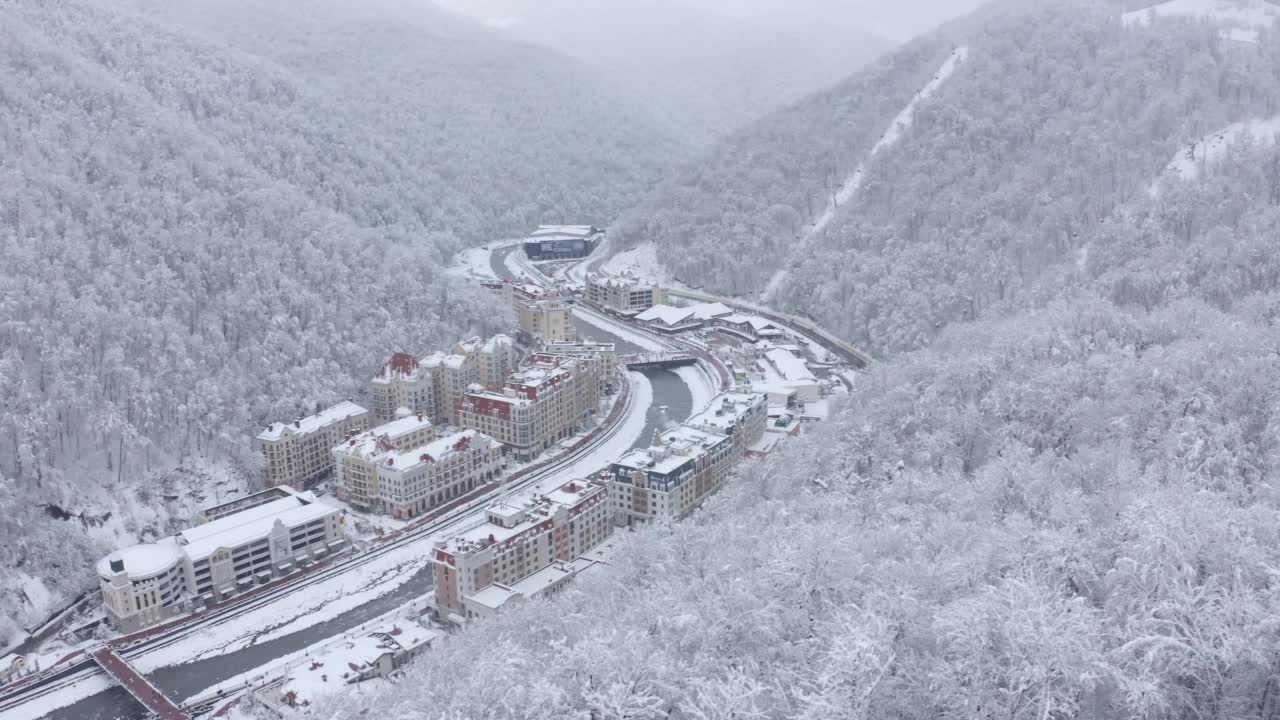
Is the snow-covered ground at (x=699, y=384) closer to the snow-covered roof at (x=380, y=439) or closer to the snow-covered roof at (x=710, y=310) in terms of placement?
the snow-covered roof at (x=710, y=310)

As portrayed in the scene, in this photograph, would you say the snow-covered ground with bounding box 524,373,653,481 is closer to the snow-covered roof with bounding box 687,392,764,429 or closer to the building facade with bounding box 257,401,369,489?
the snow-covered roof with bounding box 687,392,764,429

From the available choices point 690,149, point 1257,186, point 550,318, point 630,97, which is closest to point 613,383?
point 550,318

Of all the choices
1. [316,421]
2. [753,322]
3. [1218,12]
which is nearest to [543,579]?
[316,421]

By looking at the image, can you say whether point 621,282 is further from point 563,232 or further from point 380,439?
point 380,439

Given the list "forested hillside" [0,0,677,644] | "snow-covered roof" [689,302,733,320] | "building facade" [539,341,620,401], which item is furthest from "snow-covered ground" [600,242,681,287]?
"building facade" [539,341,620,401]

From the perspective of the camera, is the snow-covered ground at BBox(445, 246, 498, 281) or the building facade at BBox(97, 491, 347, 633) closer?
the building facade at BBox(97, 491, 347, 633)
